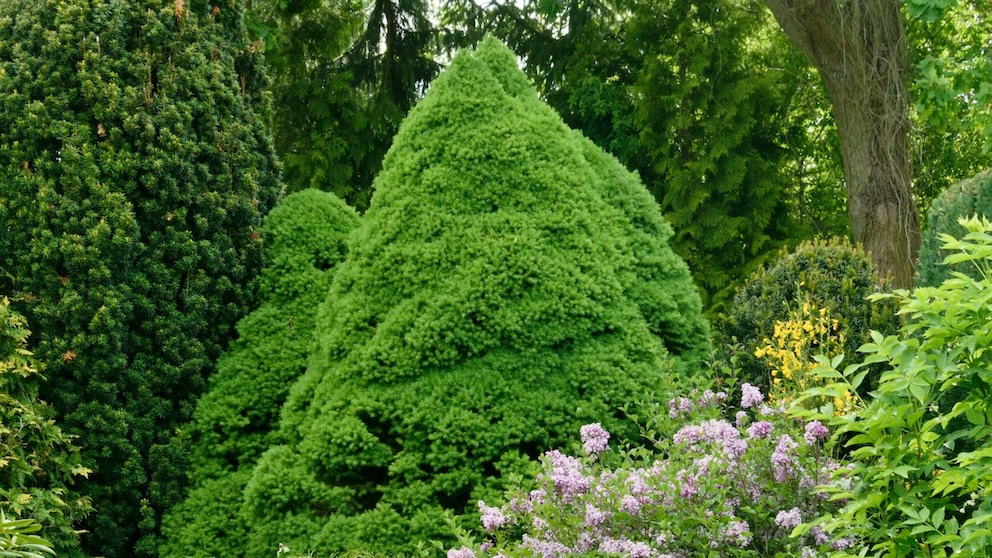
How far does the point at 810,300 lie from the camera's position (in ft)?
20.7

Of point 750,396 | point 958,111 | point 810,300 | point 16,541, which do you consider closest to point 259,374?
point 16,541

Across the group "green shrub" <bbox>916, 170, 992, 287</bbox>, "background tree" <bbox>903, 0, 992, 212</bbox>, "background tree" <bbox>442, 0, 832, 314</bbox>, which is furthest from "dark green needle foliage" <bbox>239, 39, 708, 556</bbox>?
"background tree" <bbox>903, 0, 992, 212</bbox>

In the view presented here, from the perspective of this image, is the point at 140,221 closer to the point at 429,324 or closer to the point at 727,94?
the point at 429,324

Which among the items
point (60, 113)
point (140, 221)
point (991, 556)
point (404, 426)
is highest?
point (60, 113)

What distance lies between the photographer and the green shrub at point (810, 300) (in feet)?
20.4

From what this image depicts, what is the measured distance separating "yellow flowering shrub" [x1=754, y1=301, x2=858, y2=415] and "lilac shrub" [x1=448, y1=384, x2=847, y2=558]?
1188 mm

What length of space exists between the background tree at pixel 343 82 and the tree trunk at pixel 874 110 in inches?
203

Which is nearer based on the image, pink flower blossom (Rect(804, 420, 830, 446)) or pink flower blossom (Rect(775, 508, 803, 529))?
pink flower blossom (Rect(775, 508, 803, 529))

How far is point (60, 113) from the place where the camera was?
5.74 m

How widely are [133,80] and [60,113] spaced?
450 mm

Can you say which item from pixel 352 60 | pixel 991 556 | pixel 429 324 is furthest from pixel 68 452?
pixel 352 60

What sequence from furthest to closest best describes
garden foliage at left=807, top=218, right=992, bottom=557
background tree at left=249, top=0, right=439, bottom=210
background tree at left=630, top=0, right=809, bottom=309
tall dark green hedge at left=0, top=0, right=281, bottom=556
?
background tree at left=249, top=0, right=439, bottom=210
background tree at left=630, top=0, right=809, bottom=309
tall dark green hedge at left=0, top=0, right=281, bottom=556
garden foliage at left=807, top=218, right=992, bottom=557

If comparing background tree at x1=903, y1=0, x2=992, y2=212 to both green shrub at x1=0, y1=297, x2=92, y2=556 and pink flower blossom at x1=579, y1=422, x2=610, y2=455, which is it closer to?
pink flower blossom at x1=579, y1=422, x2=610, y2=455

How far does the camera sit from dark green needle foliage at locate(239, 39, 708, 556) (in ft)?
16.0
